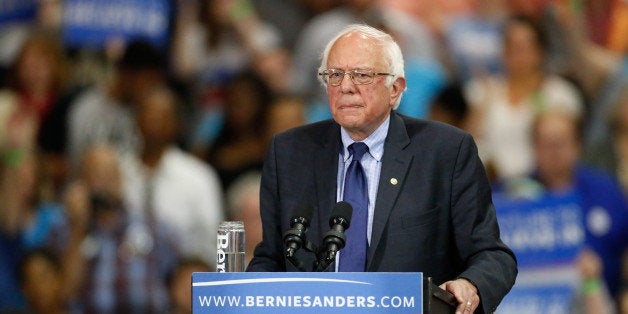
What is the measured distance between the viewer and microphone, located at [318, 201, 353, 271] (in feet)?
9.98

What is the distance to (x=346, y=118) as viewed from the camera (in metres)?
3.54

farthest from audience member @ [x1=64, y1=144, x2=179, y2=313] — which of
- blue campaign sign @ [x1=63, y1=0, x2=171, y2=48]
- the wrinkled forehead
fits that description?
the wrinkled forehead

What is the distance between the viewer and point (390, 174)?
11.6 ft

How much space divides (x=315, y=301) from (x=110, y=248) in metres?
5.39

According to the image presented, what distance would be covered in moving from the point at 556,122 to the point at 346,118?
4.55m

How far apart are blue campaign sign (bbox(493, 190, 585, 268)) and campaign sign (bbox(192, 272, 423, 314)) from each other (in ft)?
16.0

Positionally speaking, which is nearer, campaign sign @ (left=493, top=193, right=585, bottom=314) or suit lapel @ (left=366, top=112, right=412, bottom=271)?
suit lapel @ (left=366, top=112, right=412, bottom=271)

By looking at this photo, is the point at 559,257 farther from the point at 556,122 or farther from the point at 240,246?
the point at 240,246

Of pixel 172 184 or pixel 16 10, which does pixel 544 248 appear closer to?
pixel 172 184

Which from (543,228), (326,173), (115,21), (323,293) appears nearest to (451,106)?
(543,228)

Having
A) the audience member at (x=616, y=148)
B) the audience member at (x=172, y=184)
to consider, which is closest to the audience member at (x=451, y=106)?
the audience member at (x=616, y=148)

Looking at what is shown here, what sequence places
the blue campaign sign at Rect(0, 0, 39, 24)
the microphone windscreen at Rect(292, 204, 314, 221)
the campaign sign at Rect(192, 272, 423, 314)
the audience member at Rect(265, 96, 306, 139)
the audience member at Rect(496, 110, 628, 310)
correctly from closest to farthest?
the campaign sign at Rect(192, 272, 423, 314)
the microphone windscreen at Rect(292, 204, 314, 221)
the audience member at Rect(496, 110, 628, 310)
the audience member at Rect(265, 96, 306, 139)
the blue campaign sign at Rect(0, 0, 39, 24)

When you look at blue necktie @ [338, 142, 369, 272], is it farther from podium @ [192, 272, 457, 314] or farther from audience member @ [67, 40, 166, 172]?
audience member @ [67, 40, 166, 172]

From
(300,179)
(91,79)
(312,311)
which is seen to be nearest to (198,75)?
(91,79)
